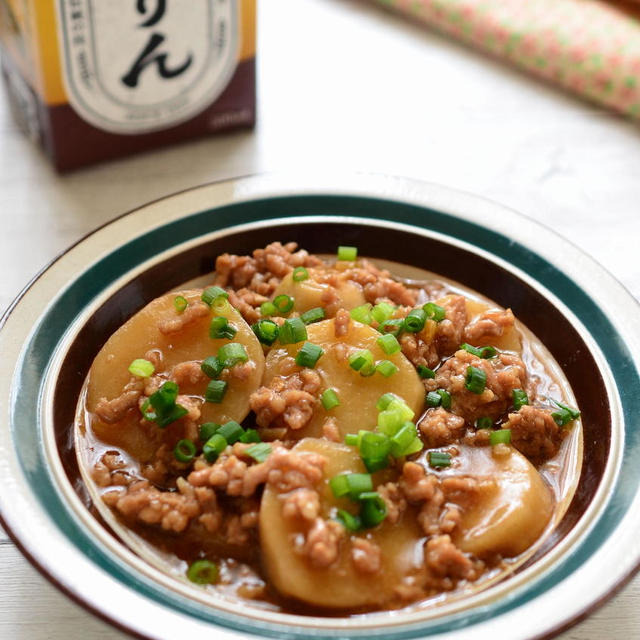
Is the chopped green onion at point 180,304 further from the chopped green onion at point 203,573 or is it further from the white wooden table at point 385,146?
the white wooden table at point 385,146

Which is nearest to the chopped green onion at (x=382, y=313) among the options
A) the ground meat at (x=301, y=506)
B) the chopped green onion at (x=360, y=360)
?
the chopped green onion at (x=360, y=360)

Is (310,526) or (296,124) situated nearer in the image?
(310,526)

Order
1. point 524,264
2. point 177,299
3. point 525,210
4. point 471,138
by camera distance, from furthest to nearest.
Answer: point 471,138 < point 525,210 < point 524,264 < point 177,299

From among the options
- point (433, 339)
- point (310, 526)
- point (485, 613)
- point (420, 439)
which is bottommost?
point (485, 613)

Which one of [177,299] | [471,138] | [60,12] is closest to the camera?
[177,299]

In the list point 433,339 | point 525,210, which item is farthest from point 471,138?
point 433,339

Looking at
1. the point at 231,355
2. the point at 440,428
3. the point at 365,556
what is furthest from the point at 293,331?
the point at 365,556

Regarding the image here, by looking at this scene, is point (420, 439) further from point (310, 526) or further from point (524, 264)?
point (524, 264)
